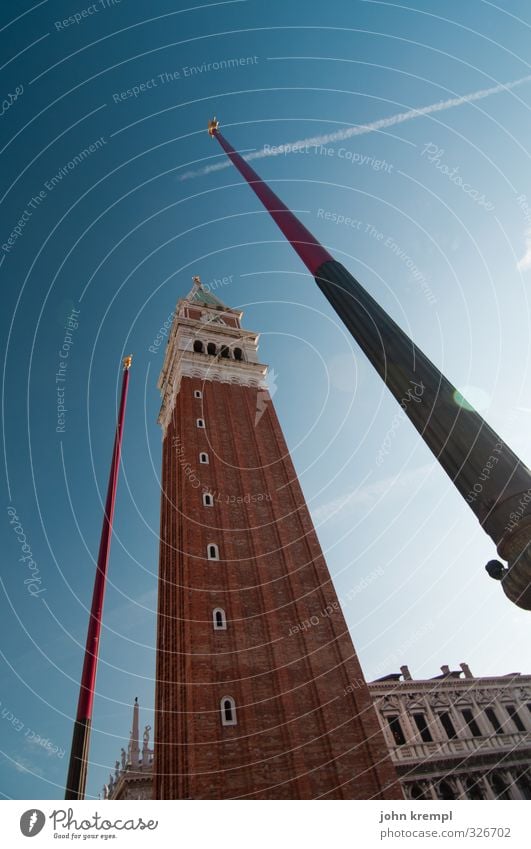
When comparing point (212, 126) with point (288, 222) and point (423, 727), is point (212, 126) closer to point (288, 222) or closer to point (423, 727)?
point (288, 222)

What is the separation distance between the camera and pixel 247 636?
22406 mm

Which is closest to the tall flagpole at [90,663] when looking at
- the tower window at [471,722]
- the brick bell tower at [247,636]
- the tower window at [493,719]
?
the brick bell tower at [247,636]

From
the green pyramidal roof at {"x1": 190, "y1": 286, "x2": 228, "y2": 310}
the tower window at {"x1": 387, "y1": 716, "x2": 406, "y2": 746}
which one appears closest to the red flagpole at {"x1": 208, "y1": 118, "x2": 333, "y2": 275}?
the green pyramidal roof at {"x1": 190, "y1": 286, "x2": 228, "y2": 310}

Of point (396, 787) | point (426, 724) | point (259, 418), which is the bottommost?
point (396, 787)

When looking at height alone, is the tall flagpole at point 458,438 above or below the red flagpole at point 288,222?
below

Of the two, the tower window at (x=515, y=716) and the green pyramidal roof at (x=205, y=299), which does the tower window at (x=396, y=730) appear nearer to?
the tower window at (x=515, y=716)

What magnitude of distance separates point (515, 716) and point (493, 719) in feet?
4.86

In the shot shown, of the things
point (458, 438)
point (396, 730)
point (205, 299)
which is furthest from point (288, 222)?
point (205, 299)

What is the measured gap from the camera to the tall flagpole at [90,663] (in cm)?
1451

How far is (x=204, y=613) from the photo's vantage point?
22.3m

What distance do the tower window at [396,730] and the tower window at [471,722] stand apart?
4.80m

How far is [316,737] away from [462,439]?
63.8ft
